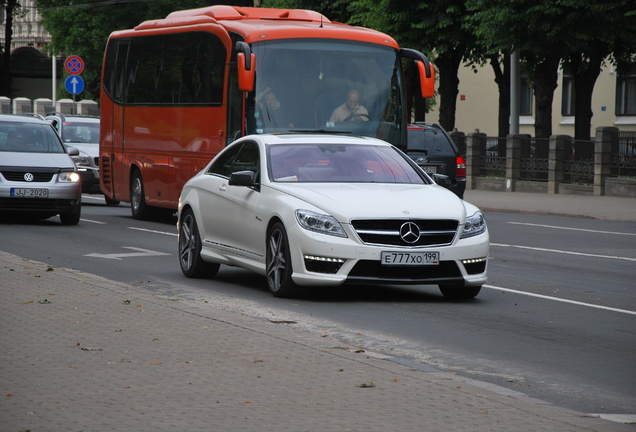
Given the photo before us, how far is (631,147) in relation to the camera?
109ft

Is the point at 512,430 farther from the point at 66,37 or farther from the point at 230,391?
the point at 66,37

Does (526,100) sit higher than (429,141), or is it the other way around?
(526,100)

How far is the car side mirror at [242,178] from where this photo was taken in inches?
488

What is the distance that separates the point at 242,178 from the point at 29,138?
35.7 feet

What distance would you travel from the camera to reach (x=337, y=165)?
41.5 ft

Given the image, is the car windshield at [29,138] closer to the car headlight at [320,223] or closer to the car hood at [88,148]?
the car hood at [88,148]

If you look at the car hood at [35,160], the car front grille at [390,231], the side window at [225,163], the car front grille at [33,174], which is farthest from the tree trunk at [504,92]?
the car front grille at [390,231]

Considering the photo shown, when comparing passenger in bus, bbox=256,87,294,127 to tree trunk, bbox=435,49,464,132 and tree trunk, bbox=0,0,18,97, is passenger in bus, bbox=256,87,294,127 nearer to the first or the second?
tree trunk, bbox=435,49,464,132

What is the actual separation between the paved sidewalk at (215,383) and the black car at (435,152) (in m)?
15.4

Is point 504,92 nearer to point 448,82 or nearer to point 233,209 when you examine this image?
point 448,82

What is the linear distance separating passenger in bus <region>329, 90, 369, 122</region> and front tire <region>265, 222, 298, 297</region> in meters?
7.16

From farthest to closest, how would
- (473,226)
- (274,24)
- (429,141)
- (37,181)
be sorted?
1. (429,141)
2. (37,181)
3. (274,24)
4. (473,226)

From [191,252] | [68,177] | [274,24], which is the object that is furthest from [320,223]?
[68,177]

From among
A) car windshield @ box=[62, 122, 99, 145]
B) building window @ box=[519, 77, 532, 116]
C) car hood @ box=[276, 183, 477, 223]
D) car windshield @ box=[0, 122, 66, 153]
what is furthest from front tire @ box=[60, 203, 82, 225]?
building window @ box=[519, 77, 532, 116]
